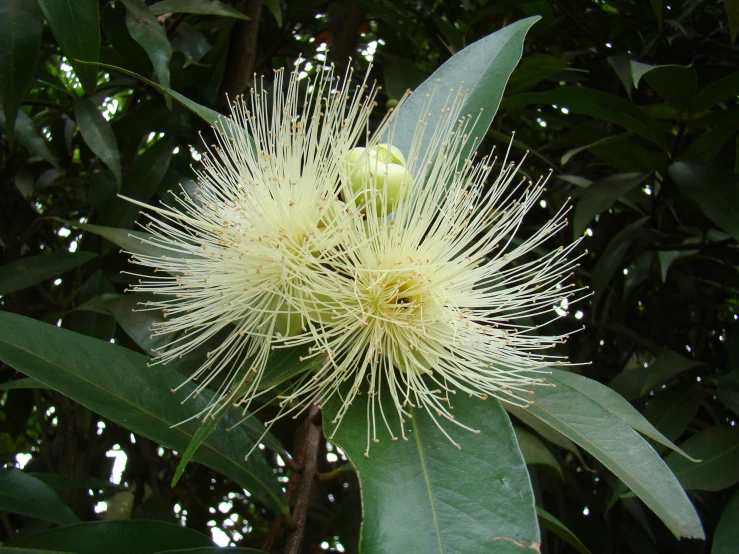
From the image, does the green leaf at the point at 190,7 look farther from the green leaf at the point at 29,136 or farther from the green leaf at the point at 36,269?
the green leaf at the point at 36,269

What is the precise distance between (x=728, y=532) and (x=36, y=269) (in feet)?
4.35

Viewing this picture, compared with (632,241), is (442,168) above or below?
below

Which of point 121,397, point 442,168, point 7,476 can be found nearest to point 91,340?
point 121,397

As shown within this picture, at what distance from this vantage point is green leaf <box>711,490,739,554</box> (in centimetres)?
101

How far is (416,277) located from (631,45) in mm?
1344

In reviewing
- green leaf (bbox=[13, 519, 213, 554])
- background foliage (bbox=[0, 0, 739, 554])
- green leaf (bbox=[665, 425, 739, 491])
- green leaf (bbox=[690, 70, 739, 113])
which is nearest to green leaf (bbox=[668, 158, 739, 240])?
background foliage (bbox=[0, 0, 739, 554])

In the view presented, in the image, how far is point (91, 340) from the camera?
35.3 inches

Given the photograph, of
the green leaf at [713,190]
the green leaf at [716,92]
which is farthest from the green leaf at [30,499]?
the green leaf at [716,92]

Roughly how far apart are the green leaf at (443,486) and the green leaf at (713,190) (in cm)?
77

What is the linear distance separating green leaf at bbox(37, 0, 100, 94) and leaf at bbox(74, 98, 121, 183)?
0.26 m

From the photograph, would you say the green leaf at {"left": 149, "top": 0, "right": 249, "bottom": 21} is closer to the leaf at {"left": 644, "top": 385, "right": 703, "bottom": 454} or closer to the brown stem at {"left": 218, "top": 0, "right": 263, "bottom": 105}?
the brown stem at {"left": 218, "top": 0, "right": 263, "bottom": 105}

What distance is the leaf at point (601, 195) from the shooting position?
140 centimetres

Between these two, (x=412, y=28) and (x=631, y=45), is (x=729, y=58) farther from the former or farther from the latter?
(x=412, y=28)

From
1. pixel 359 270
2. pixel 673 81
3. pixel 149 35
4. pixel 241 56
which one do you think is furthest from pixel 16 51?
pixel 673 81
